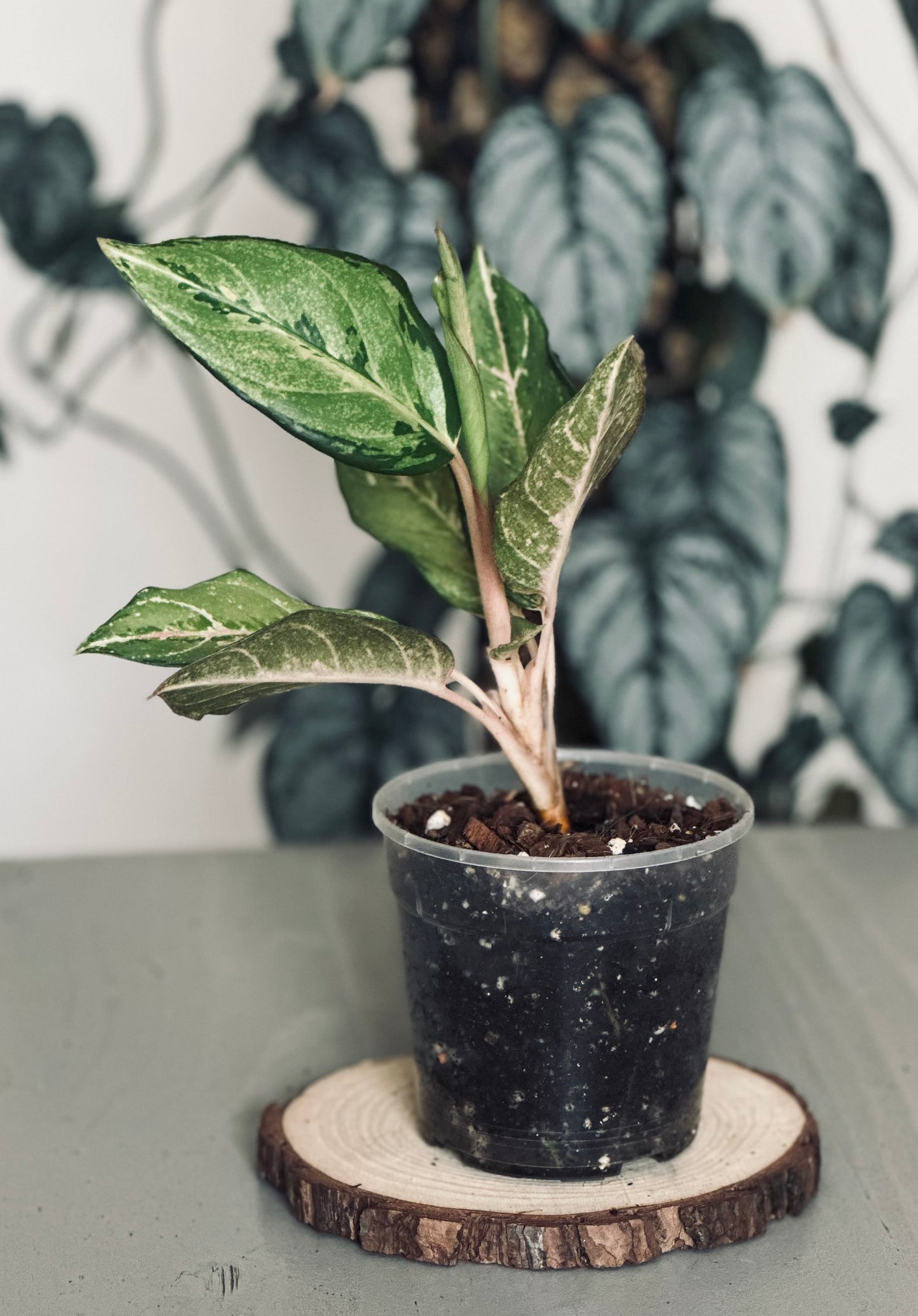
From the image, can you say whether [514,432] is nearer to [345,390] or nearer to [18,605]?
[345,390]

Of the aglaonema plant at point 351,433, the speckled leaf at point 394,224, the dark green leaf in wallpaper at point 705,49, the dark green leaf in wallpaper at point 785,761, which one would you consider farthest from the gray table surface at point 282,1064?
the dark green leaf in wallpaper at point 705,49

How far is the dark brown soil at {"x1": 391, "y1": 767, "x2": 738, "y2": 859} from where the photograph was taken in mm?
658

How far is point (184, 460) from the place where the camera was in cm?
145

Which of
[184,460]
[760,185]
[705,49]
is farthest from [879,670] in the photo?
[184,460]

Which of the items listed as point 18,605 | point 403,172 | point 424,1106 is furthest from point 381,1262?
point 403,172

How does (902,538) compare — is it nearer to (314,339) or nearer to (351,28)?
(351,28)

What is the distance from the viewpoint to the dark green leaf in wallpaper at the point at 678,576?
1370 millimetres

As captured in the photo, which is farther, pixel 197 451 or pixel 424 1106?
pixel 197 451

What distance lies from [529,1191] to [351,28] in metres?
1.15

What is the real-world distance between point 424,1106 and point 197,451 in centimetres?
92

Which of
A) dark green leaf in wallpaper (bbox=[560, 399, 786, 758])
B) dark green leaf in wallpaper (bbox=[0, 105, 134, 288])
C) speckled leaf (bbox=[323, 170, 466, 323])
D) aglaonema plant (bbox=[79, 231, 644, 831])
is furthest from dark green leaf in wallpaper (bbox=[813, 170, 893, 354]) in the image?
aglaonema plant (bbox=[79, 231, 644, 831])

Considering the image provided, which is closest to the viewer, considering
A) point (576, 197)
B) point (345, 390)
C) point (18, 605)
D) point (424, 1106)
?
point (345, 390)

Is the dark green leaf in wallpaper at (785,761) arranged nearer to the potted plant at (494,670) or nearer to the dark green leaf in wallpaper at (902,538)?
the dark green leaf in wallpaper at (902,538)

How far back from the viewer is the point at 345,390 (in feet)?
2.01
